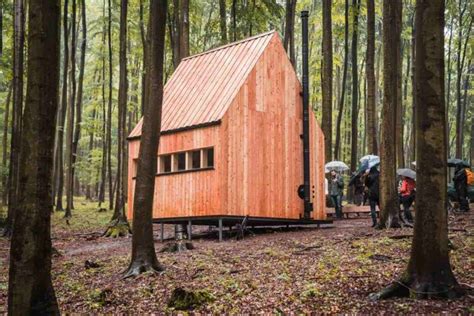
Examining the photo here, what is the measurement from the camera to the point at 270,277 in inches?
329

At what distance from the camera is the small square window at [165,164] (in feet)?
54.1

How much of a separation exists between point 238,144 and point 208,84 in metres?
2.77

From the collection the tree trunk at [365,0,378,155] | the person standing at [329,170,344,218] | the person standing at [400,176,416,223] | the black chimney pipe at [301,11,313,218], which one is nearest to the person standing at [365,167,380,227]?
the person standing at [400,176,416,223]

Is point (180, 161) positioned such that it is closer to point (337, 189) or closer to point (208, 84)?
point (208, 84)

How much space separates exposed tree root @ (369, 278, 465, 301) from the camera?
244 inches

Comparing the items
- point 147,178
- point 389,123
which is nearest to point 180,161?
point 389,123

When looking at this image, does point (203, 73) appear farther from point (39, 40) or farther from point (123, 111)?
point (39, 40)

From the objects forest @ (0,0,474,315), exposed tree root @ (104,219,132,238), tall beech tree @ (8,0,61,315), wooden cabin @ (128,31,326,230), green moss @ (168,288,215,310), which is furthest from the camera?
exposed tree root @ (104,219,132,238)

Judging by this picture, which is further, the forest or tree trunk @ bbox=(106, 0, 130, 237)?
tree trunk @ bbox=(106, 0, 130, 237)

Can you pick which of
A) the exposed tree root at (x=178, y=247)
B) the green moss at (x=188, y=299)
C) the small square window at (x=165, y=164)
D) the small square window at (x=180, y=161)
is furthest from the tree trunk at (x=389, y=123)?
the small square window at (x=165, y=164)

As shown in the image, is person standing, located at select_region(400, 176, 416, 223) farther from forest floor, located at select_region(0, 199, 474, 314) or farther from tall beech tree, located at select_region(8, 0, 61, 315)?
tall beech tree, located at select_region(8, 0, 61, 315)

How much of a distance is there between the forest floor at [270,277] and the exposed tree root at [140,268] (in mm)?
176

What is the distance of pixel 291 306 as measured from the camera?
22.5 feet

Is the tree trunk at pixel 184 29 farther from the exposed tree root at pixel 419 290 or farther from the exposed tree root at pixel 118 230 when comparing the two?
the exposed tree root at pixel 419 290
